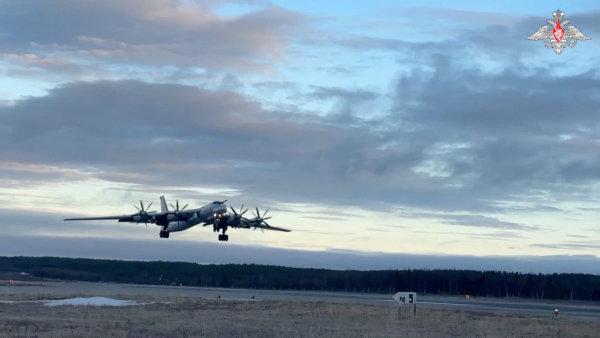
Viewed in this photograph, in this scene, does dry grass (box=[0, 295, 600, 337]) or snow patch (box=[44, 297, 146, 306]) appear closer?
dry grass (box=[0, 295, 600, 337])

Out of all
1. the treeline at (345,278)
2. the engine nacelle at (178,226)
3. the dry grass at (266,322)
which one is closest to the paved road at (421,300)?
the engine nacelle at (178,226)

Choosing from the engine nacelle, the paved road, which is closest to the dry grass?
the paved road

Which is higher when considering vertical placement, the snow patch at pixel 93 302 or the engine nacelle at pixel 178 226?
the engine nacelle at pixel 178 226

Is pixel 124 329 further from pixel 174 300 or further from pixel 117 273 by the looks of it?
pixel 117 273

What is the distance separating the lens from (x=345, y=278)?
4766 inches

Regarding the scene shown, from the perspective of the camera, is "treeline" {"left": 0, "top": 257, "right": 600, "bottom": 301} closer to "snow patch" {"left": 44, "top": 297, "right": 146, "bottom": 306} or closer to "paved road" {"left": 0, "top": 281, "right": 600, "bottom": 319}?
"paved road" {"left": 0, "top": 281, "right": 600, "bottom": 319}

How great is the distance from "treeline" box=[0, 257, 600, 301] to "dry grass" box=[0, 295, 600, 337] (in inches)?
1819

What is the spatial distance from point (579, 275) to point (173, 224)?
59.5 meters

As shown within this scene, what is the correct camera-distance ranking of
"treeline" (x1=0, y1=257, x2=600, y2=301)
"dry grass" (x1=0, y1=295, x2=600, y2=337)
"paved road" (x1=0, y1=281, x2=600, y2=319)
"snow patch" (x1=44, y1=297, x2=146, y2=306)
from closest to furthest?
1. "dry grass" (x1=0, y1=295, x2=600, y2=337)
2. "snow patch" (x1=44, y1=297, x2=146, y2=306)
3. "paved road" (x1=0, y1=281, x2=600, y2=319)
4. "treeline" (x1=0, y1=257, x2=600, y2=301)

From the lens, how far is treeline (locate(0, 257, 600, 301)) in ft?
331

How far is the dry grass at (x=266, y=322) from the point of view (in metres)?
35.7

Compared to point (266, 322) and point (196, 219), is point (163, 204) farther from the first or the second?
point (266, 322)

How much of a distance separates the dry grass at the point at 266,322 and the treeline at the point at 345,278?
46.2 m

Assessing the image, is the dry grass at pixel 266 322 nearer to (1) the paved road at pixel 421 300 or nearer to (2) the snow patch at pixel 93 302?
(2) the snow patch at pixel 93 302
